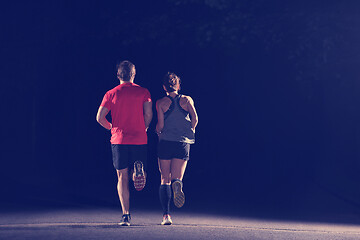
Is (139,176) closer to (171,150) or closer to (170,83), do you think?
(171,150)

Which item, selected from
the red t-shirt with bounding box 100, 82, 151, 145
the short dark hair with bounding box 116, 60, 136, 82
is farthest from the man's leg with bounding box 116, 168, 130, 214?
the short dark hair with bounding box 116, 60, 136, 82

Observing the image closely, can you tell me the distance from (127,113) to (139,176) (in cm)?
74

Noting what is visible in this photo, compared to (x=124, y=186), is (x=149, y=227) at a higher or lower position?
lower

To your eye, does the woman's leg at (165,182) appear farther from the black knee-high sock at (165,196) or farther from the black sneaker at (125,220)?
the black sneaker at (125,220)

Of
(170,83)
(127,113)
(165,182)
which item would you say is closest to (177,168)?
(165,182)

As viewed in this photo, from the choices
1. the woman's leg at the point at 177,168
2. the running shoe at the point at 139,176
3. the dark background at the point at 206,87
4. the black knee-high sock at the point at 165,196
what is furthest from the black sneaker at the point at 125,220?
the dark background at the point at 206,87

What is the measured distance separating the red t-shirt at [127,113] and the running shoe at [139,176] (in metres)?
0.26

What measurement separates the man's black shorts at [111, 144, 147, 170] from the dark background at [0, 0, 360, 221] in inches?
202

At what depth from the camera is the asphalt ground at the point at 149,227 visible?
745 cm

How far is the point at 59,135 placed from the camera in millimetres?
18250

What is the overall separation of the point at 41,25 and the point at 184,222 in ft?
30.9

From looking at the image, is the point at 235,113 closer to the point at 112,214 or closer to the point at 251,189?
the point at 251,189

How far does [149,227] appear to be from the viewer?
8.00 meters

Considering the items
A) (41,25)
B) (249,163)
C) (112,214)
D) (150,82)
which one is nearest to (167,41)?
(150,82)
